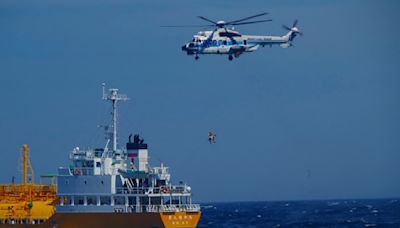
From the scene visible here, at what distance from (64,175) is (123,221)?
504 centimetres

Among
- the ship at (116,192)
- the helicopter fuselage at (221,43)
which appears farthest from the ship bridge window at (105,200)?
the helicopter fuselage at (221,43)

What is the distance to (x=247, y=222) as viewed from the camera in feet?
374

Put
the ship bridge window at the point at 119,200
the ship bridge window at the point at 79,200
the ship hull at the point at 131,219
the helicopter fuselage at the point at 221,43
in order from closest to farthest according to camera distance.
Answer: the ship hull at the point at 131,219, the ship bridge window at the point at 119,200, the ship bridge window at the point at 79,200, the helicopter fuselage at the point at 221,43

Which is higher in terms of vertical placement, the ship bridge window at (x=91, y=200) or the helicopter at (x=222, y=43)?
the helicopter at (x=222, y=43)

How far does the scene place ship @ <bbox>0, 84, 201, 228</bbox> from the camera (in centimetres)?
6147

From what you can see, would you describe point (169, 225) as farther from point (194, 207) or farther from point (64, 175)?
point (64, 175)

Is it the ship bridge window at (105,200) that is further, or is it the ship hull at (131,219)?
the ship bridge window at (105,200)

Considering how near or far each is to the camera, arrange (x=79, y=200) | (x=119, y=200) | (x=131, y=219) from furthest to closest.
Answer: (x=79, y=200)
(x=119, y=200)
(x=131, y=219)

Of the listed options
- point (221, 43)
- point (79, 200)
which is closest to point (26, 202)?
point (79, 200)

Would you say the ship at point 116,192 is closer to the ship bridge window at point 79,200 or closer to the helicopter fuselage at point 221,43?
the ship bridge window at point 79,200

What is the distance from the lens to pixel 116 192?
6275 centimetres

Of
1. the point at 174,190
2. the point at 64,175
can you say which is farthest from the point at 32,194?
the point at 174,190

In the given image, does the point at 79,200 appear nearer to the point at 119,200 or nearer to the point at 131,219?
the point at 119,200

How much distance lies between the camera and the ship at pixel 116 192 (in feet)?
202
